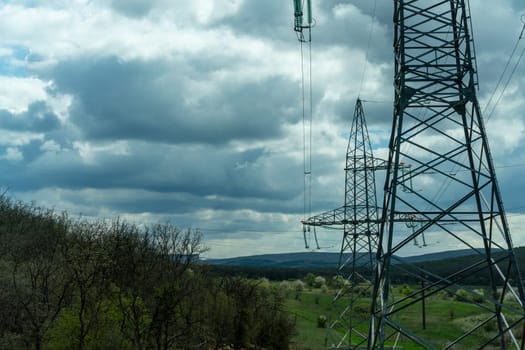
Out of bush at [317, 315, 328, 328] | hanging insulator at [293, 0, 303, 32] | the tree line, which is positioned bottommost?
bush at [317, 315, 328, 328]

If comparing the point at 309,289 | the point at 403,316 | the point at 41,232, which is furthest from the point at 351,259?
the point at 309,289

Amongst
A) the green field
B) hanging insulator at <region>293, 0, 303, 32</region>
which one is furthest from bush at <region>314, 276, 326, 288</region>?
hanging insulator at <region>293, 0, 303, 32</region>

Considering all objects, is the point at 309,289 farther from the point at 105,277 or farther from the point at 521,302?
the point at 521,302

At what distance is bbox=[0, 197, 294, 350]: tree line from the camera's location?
38.9 metres

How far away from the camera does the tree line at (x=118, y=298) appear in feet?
128

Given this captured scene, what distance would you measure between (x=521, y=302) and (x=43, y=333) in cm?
2891

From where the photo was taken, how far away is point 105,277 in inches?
1821

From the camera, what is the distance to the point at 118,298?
45125 mm

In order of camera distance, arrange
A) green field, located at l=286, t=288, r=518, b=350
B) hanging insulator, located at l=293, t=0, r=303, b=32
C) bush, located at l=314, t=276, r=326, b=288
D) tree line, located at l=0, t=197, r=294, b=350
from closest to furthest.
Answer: hanging insulator, located at l=293, t=0, r=303, b=32 → tree line, located at l=0, t=197, r=294, b=350 → green field, located at l=286, t=288, r=518, b=350 → bush, located at l=314, t=276, r=326, b=288

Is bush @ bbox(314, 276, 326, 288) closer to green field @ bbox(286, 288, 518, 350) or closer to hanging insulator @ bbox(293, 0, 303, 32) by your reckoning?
green field @ bbox(286, 288, 518, 350)

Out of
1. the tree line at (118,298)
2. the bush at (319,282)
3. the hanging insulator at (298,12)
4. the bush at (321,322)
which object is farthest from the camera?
the bush at (319,282)

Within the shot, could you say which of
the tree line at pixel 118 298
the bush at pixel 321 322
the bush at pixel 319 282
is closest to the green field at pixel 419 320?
the bush at pixel 321 322

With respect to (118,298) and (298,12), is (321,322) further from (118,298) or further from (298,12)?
(298,12)

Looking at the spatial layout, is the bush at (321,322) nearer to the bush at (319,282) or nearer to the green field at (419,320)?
the green field at (419,320)
